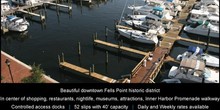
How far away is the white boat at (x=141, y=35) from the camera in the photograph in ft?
152

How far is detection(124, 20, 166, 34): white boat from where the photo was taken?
49.4 meters

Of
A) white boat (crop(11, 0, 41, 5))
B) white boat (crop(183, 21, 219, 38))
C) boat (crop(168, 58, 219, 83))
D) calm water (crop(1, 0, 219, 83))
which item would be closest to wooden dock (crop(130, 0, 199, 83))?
calm water (crop(1, 0, 219, 83))

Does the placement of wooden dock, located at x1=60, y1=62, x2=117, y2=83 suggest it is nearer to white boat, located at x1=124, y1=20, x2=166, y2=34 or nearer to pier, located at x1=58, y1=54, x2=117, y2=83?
pier, located at x1=58, y1=54, x2=117, y2=83

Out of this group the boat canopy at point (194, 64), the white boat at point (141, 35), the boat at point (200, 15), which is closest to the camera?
the boat canopy at point (194, 64)

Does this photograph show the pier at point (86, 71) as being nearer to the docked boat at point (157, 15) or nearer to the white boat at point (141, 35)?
the white boat at point (141, 35)

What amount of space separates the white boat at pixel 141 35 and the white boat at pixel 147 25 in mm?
2279

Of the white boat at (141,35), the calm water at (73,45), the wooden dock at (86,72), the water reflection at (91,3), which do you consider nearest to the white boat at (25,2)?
the calm water at (73,45)

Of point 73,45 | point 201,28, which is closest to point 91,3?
point 73,45

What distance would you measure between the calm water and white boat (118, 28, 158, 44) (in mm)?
1030

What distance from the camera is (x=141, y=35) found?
155ft

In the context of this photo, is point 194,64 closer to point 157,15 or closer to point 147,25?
point 147,25

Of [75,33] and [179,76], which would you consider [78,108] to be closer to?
[179,76]

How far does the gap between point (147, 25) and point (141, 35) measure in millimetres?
5258

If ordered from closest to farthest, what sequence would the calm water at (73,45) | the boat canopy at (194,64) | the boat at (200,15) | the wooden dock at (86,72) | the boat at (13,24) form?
the boat canopy at (194,64)
the wooden dock at (86,72)
the calm water at (73,45)
the boat at (13,24)
the boat at (200,15)
